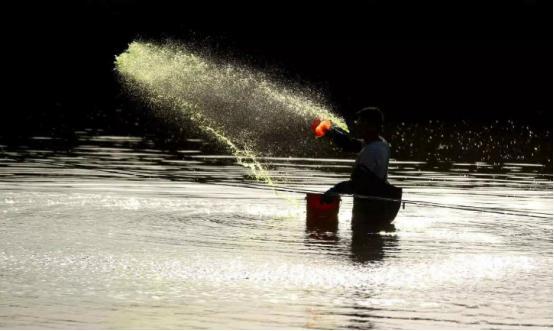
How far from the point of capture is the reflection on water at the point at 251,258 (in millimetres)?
11055

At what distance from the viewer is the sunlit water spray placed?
30.6m

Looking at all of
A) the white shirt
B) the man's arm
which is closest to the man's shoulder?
the white shirt

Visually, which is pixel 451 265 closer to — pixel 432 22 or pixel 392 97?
pixel 392 97

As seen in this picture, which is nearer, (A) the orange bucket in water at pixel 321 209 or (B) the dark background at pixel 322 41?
(A) the orange bucket in water at pixel 321 209

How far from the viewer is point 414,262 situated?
13844mm

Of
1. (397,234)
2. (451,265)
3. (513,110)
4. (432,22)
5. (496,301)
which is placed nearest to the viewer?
(496,301)

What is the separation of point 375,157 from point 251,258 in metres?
3.15

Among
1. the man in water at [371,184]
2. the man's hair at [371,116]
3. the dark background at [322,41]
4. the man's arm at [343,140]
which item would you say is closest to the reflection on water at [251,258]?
the man in water at [371,184]

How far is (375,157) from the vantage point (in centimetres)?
1655

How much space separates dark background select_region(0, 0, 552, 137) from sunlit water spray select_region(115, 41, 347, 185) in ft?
6.70

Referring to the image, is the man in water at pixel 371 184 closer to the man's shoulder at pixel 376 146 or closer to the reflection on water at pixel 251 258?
the man's shoulder at pixel 376 146

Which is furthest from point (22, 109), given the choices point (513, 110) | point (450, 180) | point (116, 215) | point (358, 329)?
point (358, 329)

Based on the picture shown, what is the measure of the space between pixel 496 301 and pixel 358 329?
1681mm

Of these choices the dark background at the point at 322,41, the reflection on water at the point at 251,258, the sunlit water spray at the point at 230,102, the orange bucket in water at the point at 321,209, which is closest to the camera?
the reflection on water at the point at 251,258
